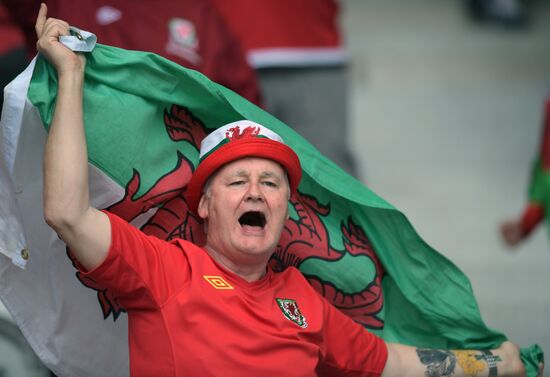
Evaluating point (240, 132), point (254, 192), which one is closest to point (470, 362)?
point (254, 192)

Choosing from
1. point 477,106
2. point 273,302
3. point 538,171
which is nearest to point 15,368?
point 273,302

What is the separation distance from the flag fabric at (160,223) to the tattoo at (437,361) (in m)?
0.14

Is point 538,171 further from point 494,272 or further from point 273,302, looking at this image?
point 273,302

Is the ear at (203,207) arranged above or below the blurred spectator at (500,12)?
below

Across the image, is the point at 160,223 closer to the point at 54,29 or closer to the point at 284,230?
the point at 284,230

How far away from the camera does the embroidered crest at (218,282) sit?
10.2 feet

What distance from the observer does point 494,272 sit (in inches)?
279

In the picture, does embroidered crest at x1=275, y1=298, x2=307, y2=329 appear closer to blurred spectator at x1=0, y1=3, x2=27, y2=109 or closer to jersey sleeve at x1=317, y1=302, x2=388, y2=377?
jersey sleeve at x1=317, y1=302, x2=388, y2=377

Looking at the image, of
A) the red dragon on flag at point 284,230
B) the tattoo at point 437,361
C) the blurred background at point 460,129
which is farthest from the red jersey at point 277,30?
the tattoo at point 437,361

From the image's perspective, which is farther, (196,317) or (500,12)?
(500,12)

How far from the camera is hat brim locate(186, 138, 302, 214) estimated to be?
3.21 m

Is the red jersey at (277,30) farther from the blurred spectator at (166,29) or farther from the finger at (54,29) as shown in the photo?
the finger at (54,29)

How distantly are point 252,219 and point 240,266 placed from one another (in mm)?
147

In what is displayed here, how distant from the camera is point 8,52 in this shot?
179 inches
